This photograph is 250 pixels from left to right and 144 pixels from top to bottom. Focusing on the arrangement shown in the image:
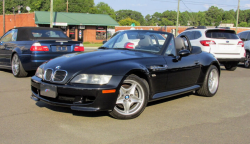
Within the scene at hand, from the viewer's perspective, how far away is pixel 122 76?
408 cm

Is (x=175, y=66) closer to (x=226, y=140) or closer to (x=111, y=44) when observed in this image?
(x=111, y=44)

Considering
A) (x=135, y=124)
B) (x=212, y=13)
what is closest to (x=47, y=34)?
(x=135, y=124)

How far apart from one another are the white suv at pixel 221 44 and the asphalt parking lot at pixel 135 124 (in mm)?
5191

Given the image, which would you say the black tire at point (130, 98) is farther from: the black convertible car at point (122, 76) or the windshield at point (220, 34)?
the windshield at point (220, 34)

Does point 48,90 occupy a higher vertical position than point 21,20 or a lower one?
lower

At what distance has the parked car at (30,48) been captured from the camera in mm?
8141

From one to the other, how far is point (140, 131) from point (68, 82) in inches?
48.1

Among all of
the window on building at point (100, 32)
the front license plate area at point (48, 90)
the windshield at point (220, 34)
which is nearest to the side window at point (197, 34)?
the windshield at point (220, 34)

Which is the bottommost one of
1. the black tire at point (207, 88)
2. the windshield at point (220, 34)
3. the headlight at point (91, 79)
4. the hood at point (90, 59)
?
the black tire at point (207, 88)

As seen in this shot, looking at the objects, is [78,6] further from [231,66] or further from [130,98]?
[130,98]

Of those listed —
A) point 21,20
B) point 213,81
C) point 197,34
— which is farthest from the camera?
point 21,20

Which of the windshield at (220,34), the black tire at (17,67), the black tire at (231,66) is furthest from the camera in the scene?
the black tire at (231,66)

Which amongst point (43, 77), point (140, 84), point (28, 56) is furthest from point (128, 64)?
point (28, 56)

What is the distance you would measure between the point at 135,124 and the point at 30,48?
17.0ft
